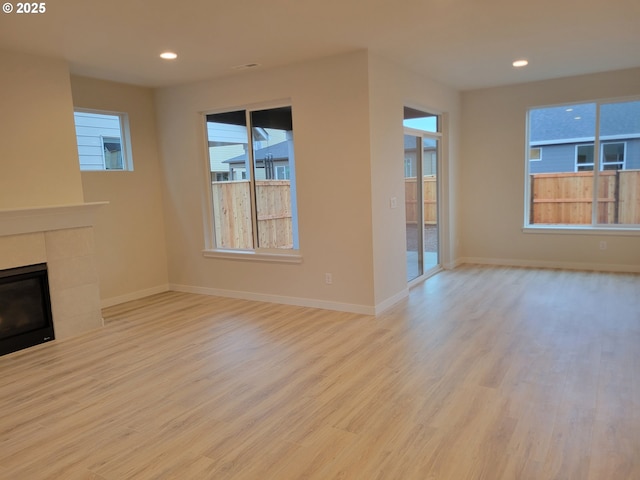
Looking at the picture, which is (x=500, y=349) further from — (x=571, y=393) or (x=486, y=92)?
(x=486, y=92)

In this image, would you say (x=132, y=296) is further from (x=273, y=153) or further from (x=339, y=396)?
(x=339, y=396)

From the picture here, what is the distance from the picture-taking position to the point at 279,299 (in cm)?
521

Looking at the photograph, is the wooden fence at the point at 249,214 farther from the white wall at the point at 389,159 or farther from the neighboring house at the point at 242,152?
the white wall at the point at 389,159

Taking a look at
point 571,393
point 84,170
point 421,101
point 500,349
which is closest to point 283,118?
point 421,101

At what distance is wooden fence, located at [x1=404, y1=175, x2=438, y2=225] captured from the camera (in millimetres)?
5785

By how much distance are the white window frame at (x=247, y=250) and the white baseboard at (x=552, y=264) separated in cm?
Answer: 330

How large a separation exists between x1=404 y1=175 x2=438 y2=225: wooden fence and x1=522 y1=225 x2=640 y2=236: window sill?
1480mm

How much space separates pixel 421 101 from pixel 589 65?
212 cm

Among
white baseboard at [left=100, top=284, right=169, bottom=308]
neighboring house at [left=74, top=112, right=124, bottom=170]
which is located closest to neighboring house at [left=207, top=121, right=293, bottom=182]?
neighboring house at [left=74, top=112, right=124, bottom=170]

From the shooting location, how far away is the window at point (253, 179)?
5.07 metres

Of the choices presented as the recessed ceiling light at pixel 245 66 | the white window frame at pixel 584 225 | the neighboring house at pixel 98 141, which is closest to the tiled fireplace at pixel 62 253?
the neighboring house at pixel 98 141

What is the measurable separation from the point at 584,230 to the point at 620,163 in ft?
3.33

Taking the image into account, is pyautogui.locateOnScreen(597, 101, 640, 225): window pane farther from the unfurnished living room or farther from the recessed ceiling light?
the recessed ceiling light

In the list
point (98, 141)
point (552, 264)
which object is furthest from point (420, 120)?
point (98, 141)
